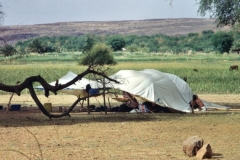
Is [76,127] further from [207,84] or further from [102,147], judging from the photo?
[207,84]

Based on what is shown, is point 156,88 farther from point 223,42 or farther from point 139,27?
point 139,27

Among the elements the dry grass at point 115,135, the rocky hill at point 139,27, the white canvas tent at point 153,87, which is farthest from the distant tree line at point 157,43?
the dry grass at point 115,135

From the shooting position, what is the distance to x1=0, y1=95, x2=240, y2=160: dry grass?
17750 millimetres

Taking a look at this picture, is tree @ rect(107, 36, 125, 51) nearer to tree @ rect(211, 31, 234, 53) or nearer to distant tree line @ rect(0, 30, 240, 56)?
distant tree line @ rect(0, 30, 240, 56)

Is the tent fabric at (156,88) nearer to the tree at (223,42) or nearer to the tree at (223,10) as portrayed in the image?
the tree at (223,10)

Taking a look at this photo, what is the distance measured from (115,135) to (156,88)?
10470 mm

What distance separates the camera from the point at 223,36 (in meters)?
108

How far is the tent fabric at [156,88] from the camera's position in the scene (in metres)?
32.5

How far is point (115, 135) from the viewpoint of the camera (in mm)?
22625

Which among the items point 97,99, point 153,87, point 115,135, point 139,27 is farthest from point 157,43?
point 115,135

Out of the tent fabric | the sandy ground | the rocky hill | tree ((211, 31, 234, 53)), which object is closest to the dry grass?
the tent fabric

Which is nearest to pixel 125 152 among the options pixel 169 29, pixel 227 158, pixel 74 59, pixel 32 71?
pixel 227 158

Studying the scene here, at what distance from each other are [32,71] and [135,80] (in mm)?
28048

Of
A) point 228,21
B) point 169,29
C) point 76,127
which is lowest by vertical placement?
point 169,29
